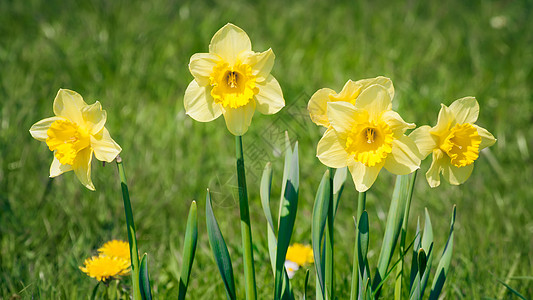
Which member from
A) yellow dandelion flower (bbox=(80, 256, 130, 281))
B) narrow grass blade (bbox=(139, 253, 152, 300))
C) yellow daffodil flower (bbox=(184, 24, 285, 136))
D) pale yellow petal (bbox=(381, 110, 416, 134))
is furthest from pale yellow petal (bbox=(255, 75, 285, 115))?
yellow dandelion flower (bbox=(80, 256, 130, 281))

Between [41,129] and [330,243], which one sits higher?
[41,129]

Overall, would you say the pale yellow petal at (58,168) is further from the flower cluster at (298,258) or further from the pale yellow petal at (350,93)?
the flower cluster at (298,258)

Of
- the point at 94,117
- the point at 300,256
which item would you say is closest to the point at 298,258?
the point at 300,256

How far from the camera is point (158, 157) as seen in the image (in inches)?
102

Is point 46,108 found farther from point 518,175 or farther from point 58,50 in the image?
point 518,175

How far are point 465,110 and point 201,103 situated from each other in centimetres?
58

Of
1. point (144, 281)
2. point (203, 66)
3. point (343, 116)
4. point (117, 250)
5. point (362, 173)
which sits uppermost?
point (203, 66)

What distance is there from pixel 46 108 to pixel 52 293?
1528 mm

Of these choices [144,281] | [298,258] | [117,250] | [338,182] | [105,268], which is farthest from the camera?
[298,258]

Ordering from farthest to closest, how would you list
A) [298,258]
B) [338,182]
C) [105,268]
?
[298,258]
[105,268]
[338,182]

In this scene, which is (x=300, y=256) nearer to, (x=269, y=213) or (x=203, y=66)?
(x=269, y=213)

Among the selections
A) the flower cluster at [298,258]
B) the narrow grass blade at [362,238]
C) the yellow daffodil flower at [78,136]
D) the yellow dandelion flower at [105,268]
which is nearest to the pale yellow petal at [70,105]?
the yellow daffodil flower at [78,136]

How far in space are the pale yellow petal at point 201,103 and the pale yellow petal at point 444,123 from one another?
Answer: 466mm

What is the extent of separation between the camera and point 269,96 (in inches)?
46.3
